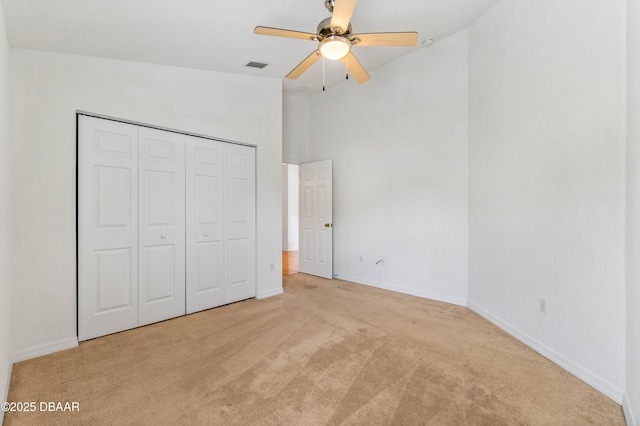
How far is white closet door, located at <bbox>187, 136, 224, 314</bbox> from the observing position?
3.48 meters

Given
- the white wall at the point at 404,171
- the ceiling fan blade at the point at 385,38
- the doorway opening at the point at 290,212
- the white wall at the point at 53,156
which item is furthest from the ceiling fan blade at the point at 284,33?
the doorway opening at the point at 290,212

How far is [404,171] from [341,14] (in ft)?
8.55

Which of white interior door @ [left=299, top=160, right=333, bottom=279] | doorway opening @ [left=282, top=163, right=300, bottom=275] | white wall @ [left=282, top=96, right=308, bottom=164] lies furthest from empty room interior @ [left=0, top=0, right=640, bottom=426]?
doorway opening @ [left=282, top=163, right=300, bottom=275]

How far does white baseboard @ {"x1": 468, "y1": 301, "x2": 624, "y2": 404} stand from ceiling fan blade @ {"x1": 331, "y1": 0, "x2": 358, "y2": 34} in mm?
2985

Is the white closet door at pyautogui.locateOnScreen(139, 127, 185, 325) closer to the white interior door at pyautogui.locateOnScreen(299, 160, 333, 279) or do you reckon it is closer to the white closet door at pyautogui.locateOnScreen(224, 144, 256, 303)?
the white closet door at pyautogui.locateOnScreen(224, 144, 256, 303)

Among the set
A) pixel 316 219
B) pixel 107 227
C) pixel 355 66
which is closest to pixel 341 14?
pixel 355 66

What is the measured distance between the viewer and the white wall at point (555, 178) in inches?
Answer: 78.2

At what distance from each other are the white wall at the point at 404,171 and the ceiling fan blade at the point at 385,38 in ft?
5.72

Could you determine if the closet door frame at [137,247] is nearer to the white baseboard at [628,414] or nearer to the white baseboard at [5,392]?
the white baseboard at [5,392]

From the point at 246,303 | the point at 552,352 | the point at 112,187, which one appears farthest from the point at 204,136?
the point at 552,352

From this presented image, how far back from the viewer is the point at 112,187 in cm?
290

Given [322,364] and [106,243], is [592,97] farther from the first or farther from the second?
[106,243]

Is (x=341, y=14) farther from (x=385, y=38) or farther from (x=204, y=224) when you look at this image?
(x=204, y=224)

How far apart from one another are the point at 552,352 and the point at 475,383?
850 mm
